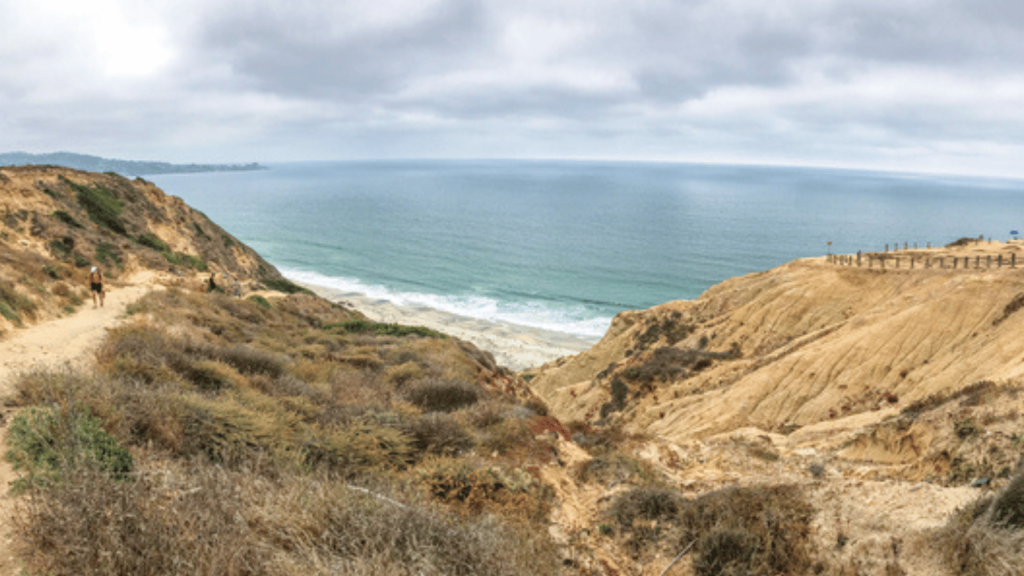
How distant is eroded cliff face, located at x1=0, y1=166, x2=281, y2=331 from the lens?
17391 millimetres

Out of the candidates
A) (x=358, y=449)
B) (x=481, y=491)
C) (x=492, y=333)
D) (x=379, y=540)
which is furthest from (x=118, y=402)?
(x=492, y=333)

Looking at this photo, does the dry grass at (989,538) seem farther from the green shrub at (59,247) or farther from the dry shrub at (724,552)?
the green shrub at (59,247)

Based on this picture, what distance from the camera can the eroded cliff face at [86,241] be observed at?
685 inches

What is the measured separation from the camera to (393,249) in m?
92.2

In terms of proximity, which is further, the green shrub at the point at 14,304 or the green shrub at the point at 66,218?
the green shrub at the point at 66,218

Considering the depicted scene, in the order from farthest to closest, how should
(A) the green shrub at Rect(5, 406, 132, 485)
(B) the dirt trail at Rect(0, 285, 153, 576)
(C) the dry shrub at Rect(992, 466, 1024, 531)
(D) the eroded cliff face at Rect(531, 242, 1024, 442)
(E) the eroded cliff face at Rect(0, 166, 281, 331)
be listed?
(D) the eroded cliff face at Rect(531, 242, 1024, 442) → (E) the eroded cliff face at Rect(0, 166, 281, 331) → (C) the dry shrub at Rect(992, 466, 1024, 531) → (A) the green shrub at Rect(5, 406, 132, 485) → (B) the dirt trail at Rect(0, 285, 153, 576)

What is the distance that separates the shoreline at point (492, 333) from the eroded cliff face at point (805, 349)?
8.17 meters

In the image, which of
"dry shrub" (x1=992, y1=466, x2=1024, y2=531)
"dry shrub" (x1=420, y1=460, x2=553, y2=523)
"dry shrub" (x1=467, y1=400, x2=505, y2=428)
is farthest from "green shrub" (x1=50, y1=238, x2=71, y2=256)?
"dry shrub" (x1=992, y1=466, x2=1024, y2=531)

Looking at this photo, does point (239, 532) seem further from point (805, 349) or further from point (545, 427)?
point (805, 349)

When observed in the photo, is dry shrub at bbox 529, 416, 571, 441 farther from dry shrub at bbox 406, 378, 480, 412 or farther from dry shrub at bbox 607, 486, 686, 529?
dry shrub at bbox 607, 486, 686, 529

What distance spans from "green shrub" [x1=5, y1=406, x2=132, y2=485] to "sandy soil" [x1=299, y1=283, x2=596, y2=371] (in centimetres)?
3703

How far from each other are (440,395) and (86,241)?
28450 mm

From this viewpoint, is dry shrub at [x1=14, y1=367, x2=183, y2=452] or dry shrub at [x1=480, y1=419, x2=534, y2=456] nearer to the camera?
dry shrub at [x1=14, y1=367, x2=183, y2=452]

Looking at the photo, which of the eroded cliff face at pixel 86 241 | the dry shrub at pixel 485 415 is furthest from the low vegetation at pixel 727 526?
the eroded cliff face at pixel 86 241
